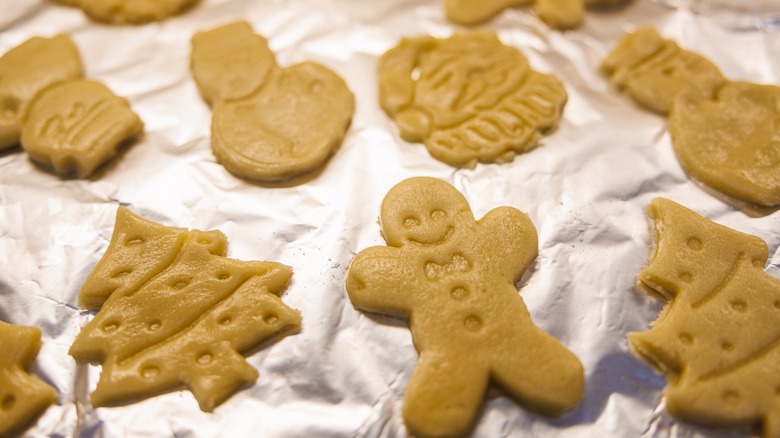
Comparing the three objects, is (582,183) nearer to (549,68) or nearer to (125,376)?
(549,68)

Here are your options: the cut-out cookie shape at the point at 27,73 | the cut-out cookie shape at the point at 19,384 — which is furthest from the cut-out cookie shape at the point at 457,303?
the cut-out cookie shape at the point at 27,73

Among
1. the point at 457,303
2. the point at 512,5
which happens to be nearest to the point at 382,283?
the point at 457,303

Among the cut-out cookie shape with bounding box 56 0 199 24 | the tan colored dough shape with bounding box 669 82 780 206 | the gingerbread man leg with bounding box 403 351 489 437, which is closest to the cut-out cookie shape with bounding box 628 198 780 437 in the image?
the tan colored dough shape with bounding box 669 82 780 206

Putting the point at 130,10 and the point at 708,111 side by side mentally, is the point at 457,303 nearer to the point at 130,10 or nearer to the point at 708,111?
the point at 708,111

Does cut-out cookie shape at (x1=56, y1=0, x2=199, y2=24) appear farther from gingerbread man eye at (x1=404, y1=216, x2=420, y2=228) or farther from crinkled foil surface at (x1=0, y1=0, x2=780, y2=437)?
gingerbread man eye at (x1=404, y1=216, x2=420, y2=228)

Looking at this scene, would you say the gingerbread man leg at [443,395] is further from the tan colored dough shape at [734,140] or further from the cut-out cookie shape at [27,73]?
the cut-out cookie shape at [27,73]

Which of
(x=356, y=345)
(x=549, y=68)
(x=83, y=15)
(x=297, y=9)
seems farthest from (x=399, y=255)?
(x=83, y=15)
